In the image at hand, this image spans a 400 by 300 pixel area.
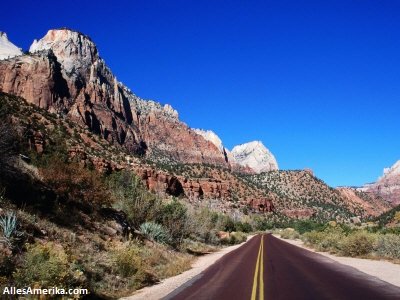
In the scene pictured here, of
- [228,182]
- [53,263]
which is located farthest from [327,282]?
[228,182]

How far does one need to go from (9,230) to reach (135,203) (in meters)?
15.0

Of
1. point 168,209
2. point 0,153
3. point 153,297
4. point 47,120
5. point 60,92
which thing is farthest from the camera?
point 60,92

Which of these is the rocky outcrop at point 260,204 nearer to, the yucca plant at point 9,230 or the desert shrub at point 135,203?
the desert shrub at point 135,203

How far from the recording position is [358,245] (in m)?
26.7

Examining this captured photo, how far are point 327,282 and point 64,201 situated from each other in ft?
38.9

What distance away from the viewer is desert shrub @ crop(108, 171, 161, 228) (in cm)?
2633

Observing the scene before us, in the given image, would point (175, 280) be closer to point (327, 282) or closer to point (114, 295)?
point (114, 295)

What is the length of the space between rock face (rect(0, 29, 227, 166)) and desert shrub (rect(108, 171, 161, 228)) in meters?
93.8

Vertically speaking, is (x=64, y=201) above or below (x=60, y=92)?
below

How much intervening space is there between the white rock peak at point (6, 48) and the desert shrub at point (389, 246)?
149068 millimetres

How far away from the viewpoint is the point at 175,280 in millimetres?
16594

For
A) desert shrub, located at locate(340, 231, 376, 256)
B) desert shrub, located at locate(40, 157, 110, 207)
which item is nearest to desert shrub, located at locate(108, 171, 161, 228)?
A: desert shrub, located at locate(40, 157, 110, 207)

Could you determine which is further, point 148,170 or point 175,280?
point 148,170

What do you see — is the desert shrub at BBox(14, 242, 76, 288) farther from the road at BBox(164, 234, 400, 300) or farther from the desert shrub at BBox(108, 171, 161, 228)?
the desert shrub at BBox(108, 171, 161, 228)
